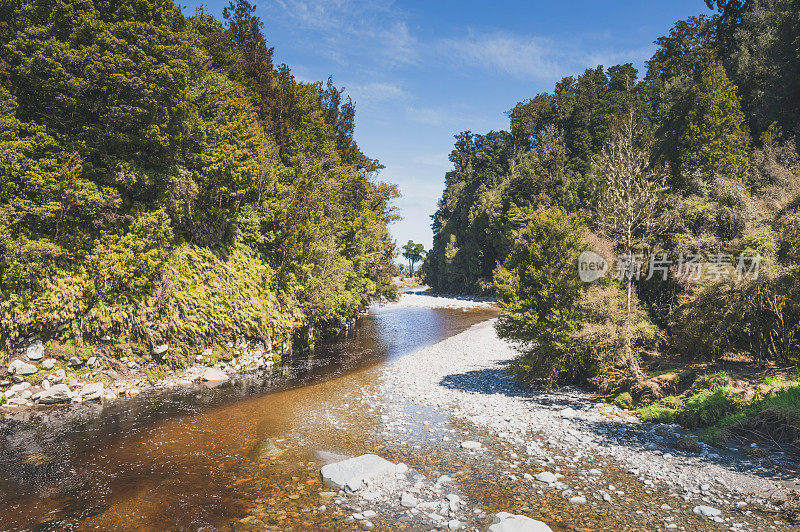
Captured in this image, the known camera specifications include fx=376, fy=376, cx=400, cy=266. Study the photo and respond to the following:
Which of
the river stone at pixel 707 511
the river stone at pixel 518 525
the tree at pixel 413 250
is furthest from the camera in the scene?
the tree at pixel 413 250

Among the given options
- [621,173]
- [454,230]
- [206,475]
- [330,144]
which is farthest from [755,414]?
[454,230]

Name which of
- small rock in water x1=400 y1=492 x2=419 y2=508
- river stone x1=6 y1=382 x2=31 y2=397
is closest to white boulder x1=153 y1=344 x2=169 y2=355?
river stone x1=6 y1=382 x2=31 y2=397

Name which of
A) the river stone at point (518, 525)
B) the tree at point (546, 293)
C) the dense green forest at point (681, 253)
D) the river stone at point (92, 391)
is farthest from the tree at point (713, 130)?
the river stone at point (92, 391)

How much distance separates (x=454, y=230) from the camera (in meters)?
90.4

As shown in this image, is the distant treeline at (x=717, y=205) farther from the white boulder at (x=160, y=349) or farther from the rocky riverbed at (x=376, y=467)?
the white boulder at (x=160, y=349)

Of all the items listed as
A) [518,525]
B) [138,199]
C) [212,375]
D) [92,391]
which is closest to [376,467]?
[518,525]

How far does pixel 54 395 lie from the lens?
12.6 metres

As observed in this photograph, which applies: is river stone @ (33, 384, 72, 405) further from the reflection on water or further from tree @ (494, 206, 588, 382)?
tree @ (494, 206, 588, 382)

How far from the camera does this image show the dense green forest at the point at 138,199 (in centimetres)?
1319

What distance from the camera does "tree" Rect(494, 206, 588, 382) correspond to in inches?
549

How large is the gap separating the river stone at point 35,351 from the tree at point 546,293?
16.7m

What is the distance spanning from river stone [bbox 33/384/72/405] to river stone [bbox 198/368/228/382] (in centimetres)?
452

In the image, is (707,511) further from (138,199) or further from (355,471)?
(138,199)

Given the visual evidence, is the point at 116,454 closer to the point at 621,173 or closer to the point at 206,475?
the point at 206,475
